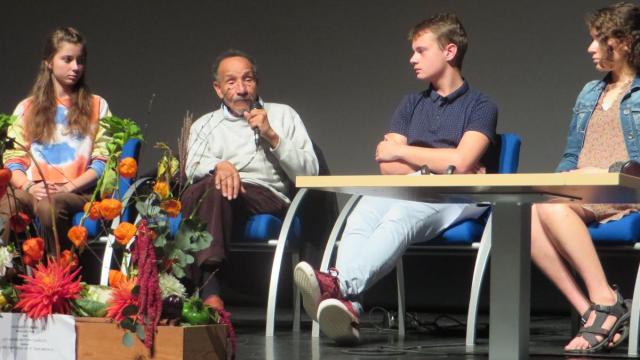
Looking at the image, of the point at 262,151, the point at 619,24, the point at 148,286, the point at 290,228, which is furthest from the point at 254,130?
the point at 148,286

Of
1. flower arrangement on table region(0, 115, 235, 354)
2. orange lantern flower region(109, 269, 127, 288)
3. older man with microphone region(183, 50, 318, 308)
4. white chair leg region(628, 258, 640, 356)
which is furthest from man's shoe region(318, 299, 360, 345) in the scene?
orange lantern flower region(109, 269, 127, 288)

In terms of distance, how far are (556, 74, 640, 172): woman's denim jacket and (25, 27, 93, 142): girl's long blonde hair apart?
6.32 ft

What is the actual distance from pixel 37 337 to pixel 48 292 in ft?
0.30

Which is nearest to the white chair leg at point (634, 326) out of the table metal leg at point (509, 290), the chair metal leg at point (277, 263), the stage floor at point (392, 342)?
the stage floor at point (392, 342)

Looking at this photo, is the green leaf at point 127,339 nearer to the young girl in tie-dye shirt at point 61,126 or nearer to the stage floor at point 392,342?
the stage floor at point 392,342

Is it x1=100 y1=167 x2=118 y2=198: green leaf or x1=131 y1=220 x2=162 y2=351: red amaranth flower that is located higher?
x1=100 y1=167 x2=118 y2=198: green leaf

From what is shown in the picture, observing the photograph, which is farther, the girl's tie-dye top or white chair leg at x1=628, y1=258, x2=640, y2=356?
the girl's tie-dye top

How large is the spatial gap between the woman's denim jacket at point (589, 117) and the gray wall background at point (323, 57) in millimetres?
928

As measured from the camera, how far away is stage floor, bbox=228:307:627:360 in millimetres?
3001

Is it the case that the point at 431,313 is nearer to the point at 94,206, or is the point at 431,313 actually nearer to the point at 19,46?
the point at 19,46

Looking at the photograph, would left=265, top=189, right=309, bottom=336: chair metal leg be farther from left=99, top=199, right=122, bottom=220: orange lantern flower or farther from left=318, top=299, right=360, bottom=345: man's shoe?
left=99, top=199, right=122, bottom=220: orange lantern flower

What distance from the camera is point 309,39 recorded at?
4.98m

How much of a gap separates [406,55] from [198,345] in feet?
9.84

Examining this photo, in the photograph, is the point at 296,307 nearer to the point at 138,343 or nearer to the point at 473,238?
the point at 473,238
